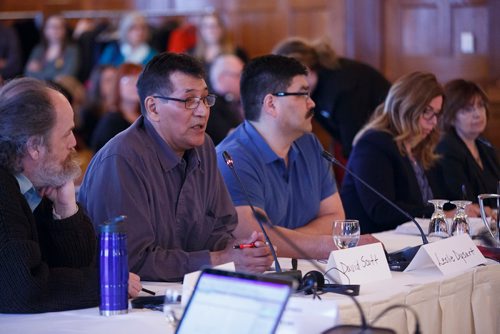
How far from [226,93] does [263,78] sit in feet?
11.0

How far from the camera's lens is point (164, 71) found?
3047mm

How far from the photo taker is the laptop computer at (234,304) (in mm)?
1691

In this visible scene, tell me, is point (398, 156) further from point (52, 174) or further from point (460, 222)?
point (52, 174)

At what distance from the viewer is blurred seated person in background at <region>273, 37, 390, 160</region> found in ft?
18.4

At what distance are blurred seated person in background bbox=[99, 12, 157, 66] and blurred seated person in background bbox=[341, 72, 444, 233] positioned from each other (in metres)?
4.67

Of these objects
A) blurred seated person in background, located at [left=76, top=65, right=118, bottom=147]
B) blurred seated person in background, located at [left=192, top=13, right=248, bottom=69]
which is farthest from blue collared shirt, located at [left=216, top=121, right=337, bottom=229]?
blurred seated person in background, located at [left=192, top=13, right=248, bottom=69]

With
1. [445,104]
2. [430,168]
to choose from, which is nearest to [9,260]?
[430,168]

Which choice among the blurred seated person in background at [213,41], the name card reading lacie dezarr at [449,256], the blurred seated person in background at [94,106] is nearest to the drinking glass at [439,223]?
the name card reading lacie dezarr at [449,256]

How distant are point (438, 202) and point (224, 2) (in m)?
6.18

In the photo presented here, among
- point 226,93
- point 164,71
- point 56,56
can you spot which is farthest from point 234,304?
point 56,56

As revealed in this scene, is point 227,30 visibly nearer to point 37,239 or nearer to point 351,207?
point 351,207

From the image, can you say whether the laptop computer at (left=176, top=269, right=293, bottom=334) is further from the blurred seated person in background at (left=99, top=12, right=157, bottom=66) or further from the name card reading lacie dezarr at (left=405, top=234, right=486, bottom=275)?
the blurred seated person in background at (left=99, top=12, right=157, bottom=66)

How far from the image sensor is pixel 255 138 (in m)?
3.64

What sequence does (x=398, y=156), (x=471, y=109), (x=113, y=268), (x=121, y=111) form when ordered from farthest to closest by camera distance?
→ (x=121, y=111)
(x=471, y=109)
(x=398, y=156)
(x=113, y=268)
